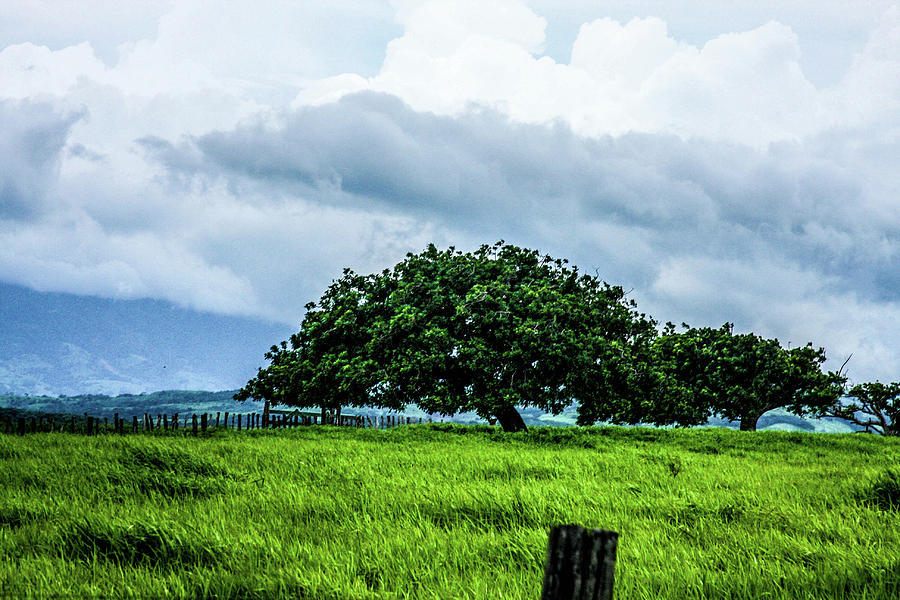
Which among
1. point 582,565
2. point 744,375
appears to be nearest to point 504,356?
point 744,375

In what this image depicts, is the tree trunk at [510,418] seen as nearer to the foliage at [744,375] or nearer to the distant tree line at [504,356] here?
the distant tree line at [504,356]

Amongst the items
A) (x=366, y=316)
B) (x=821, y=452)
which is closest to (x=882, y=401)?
(x=821, y=452)

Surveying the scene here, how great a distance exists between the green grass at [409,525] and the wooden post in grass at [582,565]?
8.92 ft

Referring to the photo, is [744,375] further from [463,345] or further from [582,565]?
[582,565]

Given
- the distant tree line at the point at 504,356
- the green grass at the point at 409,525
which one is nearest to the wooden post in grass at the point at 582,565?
the green grass at the point at 409,525

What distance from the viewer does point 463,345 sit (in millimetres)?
29703

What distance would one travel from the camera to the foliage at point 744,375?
3950 cm

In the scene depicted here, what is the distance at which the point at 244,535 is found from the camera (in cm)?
669

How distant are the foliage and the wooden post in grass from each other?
37774mm

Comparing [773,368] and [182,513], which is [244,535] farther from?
[773,368]

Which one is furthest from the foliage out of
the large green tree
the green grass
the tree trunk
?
the green grass

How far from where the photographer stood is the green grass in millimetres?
5551

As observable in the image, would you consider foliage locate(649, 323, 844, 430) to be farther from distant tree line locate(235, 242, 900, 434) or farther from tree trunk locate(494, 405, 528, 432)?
tree trunk locate(494, 405, 528, 432)

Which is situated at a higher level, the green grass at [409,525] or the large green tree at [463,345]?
the large green tree at [463,345]
